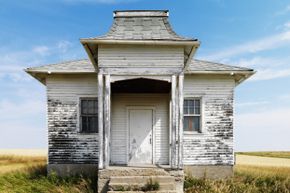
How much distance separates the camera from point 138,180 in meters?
11.9

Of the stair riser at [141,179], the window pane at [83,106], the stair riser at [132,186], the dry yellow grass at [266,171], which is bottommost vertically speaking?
the dry yellow grass at [266,171]

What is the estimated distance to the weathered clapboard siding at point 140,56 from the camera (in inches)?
494

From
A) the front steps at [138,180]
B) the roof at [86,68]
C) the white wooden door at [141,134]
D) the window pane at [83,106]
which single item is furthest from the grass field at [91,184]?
the roof at [86,68]

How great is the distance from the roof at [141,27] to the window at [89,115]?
12.6 ft

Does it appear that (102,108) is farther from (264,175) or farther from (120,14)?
(264,175)

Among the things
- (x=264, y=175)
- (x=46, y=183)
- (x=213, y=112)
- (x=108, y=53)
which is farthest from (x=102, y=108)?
(x=264, y=175)

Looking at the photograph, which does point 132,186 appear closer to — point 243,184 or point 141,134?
point 141,134

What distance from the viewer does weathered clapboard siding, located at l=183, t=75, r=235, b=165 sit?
16250mm

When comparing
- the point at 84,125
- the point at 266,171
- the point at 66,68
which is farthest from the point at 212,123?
the point at 66,68

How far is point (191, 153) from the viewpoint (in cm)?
1625

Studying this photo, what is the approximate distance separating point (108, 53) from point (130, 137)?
4.43 m

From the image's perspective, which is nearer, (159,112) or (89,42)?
(89,42)

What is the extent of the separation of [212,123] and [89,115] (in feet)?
17.7

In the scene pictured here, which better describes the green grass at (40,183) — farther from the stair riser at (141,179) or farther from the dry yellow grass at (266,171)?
the dry yellow grass at (266,171)
